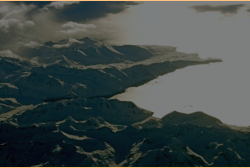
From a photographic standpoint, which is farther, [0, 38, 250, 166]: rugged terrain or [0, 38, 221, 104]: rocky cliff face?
[0, 38, 221, 104]: rocky cliff face

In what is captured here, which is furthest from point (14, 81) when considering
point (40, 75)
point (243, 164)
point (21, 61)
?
point (243, 164)

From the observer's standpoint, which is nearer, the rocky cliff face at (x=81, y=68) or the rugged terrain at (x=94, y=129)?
the rugged terrain at (x=94, y=129)

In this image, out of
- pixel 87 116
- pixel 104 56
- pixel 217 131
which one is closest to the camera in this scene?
pixel 217 131

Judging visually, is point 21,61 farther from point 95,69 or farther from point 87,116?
point 87,116

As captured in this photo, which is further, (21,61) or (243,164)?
(21,61)

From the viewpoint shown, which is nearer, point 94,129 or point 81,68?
point 94,129

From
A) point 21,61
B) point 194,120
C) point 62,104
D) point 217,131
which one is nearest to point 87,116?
point 62,104

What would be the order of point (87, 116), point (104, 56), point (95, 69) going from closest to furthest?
1. point (87, 116)
2. point (95, 69)
3. point (104, 56)

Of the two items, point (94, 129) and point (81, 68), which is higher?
point (81, 68)
